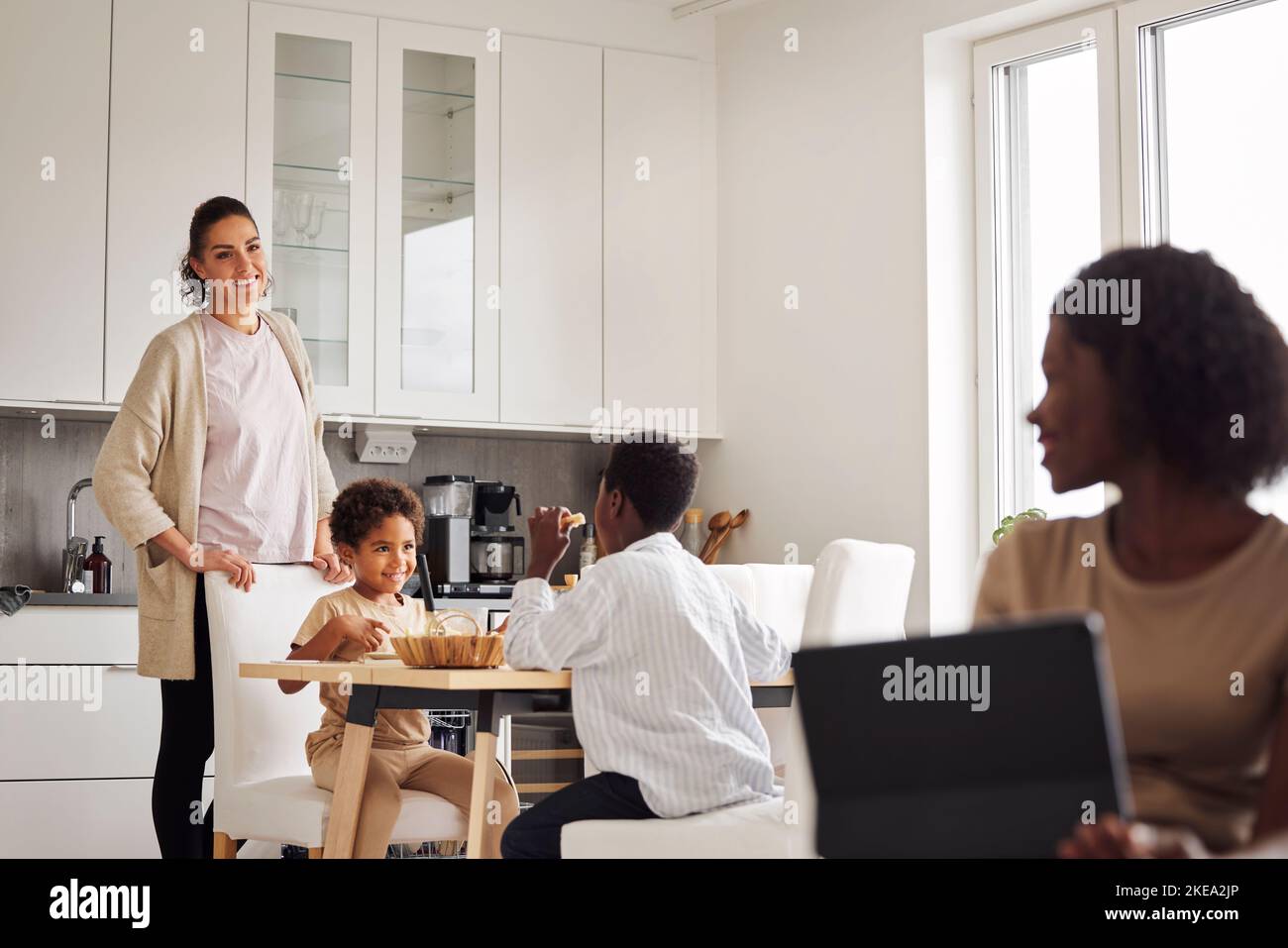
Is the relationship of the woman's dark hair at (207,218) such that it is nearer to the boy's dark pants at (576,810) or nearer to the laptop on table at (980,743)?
the boy's dark pants at (576,810)

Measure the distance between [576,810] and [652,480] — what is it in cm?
51

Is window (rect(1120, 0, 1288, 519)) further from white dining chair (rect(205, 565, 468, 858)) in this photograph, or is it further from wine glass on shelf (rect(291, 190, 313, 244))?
wine glass on shelf (rect(291, 190, 313, 244))

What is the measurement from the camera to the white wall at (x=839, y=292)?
3941 millimetres

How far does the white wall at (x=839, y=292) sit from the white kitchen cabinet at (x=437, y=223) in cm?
77

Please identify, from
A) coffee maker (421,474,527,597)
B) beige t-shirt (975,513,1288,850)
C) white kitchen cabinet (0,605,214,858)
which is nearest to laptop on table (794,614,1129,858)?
beige t-shirt (975,513,1288,850)

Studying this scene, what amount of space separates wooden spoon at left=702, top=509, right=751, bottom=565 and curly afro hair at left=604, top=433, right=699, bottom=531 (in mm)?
2261

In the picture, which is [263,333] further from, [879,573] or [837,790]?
[837,790]

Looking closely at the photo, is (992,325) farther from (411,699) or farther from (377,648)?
(411,699)

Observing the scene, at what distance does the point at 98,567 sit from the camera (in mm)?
3914

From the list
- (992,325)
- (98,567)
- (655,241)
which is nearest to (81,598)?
(98,567)

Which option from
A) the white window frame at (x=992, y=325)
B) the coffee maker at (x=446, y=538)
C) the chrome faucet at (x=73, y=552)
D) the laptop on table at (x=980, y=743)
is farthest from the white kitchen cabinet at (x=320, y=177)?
the laptop on table at (x=980, y=743)

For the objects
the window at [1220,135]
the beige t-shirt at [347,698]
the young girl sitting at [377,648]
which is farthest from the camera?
the window at [1220,135]

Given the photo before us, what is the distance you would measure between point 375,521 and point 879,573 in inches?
36.6
